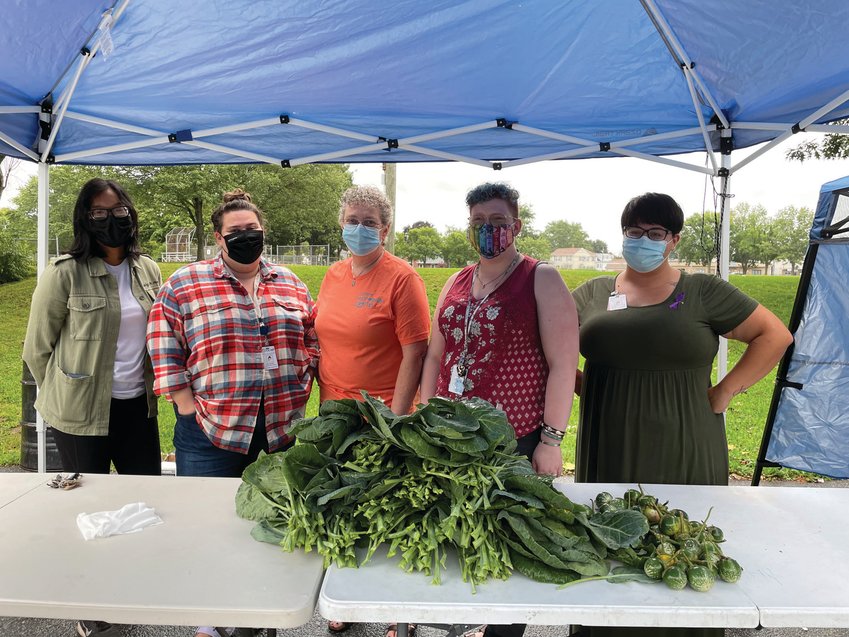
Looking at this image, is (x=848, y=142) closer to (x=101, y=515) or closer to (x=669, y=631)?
(x=669, y=631)

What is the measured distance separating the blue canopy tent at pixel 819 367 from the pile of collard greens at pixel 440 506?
229cm

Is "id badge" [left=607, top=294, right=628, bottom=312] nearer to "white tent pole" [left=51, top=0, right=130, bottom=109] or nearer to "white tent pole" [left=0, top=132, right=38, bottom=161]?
"white tent pole" [left=51, top=0, right=130, bottom=109]

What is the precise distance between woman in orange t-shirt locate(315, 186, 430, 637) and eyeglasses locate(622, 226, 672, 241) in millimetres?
896

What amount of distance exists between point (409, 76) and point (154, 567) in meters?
2.55

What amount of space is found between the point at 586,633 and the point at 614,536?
81 cm

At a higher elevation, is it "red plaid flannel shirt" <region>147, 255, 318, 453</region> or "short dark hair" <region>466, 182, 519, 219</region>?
"short dark hair" <region>466, 182, 519, 219</region>

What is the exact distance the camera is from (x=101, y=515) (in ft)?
5.19

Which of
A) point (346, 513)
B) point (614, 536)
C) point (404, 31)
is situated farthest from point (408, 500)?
point (404, 31)

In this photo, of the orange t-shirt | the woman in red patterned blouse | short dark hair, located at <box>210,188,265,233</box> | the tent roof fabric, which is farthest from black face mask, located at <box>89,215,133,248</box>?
the woman in red patterned blouse

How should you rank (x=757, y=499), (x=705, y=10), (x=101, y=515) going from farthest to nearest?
1. (x=705, y=10)
2. (x=757, y=499)
3. (x=101, y=515)

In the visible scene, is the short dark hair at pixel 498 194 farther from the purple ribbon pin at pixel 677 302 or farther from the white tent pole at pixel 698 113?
the white tent pole at pixel 698 113

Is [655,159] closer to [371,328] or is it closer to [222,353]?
[371,328]

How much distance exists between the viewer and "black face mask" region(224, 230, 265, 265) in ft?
7.63

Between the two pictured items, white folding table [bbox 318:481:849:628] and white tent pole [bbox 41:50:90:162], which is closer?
white folding table [bbox 318:481:849:628]
